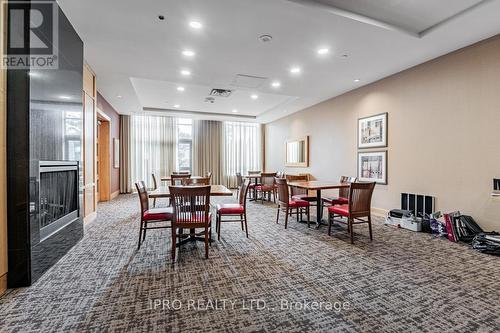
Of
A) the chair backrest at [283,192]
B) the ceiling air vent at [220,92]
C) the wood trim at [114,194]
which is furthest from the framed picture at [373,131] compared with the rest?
the wood trim at [114,194]

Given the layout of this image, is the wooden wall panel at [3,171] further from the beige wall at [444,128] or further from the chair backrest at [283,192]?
the beige wall at [444,128]

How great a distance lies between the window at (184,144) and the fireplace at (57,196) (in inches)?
259

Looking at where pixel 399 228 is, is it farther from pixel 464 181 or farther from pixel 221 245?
pixel 221 245

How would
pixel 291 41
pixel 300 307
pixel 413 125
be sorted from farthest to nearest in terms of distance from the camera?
pixel 413 125, pixel 291 41, pixel 300 307

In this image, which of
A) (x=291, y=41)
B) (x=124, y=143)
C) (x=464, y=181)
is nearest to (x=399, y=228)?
(x=464, y=181)

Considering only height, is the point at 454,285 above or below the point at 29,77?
below

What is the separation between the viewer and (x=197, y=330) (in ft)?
5.52

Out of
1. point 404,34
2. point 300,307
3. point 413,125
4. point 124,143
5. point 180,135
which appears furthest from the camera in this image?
point 180,135

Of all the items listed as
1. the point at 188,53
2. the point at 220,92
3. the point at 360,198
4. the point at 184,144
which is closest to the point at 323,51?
the point at 188,53

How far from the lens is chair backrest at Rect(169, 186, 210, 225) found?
2.81 metres

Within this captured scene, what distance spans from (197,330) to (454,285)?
236 cm

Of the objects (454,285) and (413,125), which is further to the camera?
(413,125)

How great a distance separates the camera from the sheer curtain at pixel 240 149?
1056 cm

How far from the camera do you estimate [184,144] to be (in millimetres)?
10062
